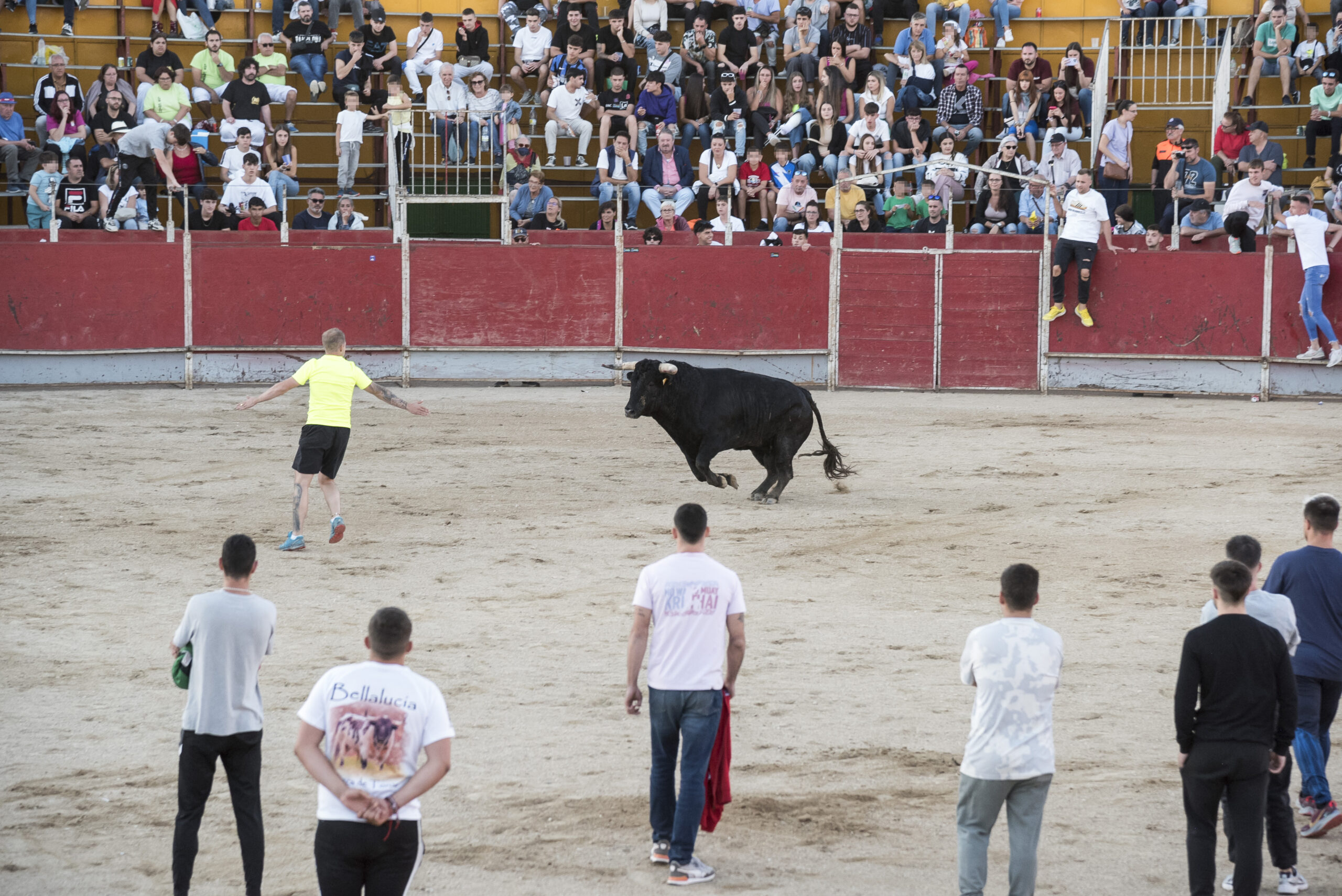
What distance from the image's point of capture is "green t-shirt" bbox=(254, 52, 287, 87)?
21.6 metres

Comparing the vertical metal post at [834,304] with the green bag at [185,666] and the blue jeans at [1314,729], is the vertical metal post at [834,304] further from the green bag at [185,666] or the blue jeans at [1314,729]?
the green bag at [185,666]

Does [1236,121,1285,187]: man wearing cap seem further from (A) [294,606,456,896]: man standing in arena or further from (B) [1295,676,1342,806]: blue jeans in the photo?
(A) [294,606,456,896]: man standing in arena

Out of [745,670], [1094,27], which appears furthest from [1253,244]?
[745,670]

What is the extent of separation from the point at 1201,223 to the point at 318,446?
39.9ft

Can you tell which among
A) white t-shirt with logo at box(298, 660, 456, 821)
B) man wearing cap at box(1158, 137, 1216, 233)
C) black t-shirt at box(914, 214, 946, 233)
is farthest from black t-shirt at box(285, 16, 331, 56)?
white t-shirt with logo at box(298, 660, 456, 821)

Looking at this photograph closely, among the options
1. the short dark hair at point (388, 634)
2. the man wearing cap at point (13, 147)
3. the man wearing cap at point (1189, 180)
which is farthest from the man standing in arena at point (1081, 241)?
the short dark hair at point (388, 634)

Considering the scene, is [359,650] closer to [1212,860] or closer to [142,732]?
[142,732]

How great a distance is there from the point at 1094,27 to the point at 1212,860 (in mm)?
20237

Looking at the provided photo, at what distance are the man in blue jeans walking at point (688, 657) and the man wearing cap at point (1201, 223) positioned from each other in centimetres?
1501

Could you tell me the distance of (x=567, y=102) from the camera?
70.5ft

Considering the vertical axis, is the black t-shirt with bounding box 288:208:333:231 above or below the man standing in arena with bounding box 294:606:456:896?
above

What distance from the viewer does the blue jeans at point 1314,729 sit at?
5.32 m

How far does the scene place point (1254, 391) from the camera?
1845 centimetres

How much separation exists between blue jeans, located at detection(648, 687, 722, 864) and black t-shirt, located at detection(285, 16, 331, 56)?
18375 millimetres
